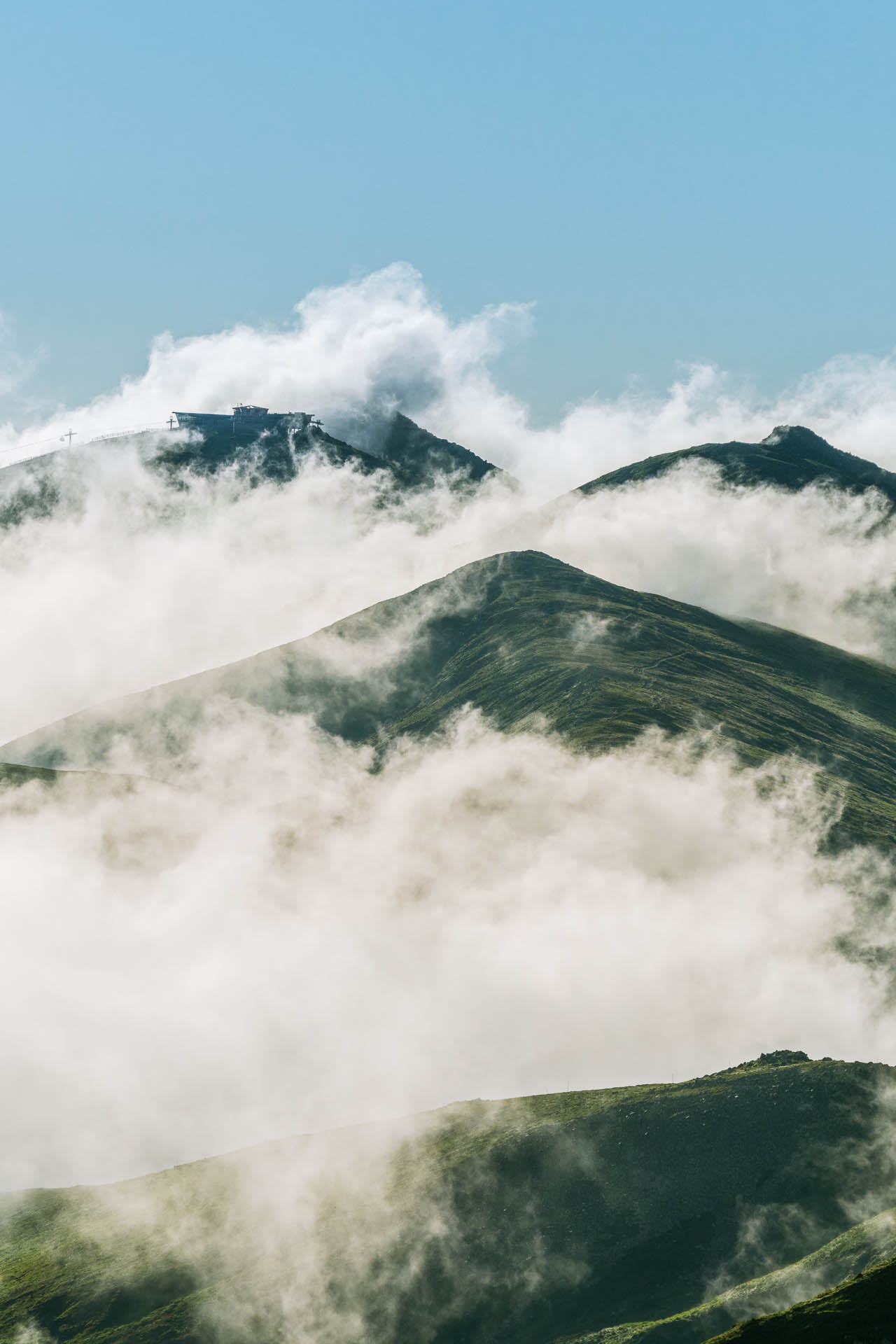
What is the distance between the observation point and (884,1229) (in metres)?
A: 159

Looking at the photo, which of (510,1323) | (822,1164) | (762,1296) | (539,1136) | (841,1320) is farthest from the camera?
(539,1136)

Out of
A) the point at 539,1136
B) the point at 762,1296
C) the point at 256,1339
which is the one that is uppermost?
the point at 539,1136

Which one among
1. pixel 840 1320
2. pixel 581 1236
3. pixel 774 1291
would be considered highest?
pixel 581 1236

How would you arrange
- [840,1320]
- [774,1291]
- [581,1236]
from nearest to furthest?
[840,1320], [774,1291], [581,1236]

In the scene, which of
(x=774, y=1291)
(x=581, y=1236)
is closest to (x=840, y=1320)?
(x=774, y=1291)

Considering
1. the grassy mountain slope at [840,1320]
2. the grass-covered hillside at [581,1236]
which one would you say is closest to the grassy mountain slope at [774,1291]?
the grass-covered hillside at [581,1236]

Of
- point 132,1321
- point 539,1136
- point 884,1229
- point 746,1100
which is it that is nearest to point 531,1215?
point 539,1136

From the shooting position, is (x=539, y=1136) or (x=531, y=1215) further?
(x=539, y=1136)

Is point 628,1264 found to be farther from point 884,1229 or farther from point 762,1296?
point 884,1229

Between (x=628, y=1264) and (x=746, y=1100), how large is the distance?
105ft

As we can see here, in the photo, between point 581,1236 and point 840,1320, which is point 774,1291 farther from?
point 840,1320

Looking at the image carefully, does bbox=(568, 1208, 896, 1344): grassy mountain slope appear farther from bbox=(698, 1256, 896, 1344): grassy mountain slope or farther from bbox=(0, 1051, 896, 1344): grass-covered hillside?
bbox=(698, 1256, 896, 1344): grassy mountain slope

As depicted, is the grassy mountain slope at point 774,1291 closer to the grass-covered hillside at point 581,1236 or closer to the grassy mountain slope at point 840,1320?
the grass-covered hillside at point 581,1236

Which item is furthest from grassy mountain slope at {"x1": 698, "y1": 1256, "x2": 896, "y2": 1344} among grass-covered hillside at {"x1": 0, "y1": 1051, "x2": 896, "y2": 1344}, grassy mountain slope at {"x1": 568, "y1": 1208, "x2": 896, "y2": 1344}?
grass-covered hillside at {"x1": 0, "y1": 1051, "x2": 896, "y2": 1344}
